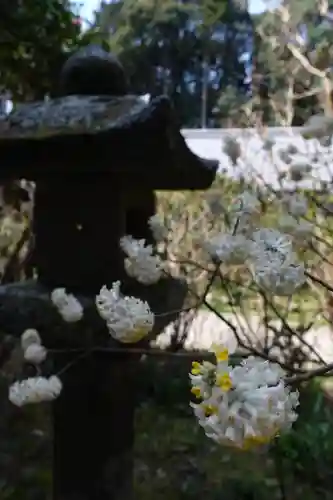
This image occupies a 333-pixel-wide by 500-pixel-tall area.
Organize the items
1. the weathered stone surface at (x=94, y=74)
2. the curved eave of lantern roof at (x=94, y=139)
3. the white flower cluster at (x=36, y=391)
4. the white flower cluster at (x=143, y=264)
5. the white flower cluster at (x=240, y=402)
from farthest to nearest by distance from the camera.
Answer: the weathered stone surface at (x=94, y=74) → the curved eave of lantern roof at (x=94, y=139) → the white flower cluster at (x=36, y=391) → the white flower cluster at (x=143, y=264) → the white flower cluster at (x=240, y=402)

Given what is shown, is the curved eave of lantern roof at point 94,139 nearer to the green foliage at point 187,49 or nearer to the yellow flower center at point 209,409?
the yellow flower center at point 209,409

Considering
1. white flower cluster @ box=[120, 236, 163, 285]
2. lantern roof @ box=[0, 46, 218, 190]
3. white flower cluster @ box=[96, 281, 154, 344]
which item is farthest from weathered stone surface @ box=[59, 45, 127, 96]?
white flower cluster @ box=[96, 281, 154, 344]

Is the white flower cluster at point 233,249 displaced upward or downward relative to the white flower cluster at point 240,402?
upward

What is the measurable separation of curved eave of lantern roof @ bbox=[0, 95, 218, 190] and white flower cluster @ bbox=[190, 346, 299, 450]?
0.99 meters

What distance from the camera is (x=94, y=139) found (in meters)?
1.49

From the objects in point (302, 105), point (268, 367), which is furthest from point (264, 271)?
point (302, 105)

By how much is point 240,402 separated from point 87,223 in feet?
3.73

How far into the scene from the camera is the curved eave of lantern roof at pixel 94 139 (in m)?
1.49

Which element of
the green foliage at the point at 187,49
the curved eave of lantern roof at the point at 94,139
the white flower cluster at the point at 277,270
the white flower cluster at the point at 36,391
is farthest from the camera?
the green foliage at the point at 187,49

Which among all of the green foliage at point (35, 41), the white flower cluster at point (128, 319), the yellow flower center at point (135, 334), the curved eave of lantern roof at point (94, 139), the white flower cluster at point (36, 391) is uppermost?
the green foliage at point (35, 41)

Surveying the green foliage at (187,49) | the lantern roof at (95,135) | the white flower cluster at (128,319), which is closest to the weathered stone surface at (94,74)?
the lantern roof at (95,135)

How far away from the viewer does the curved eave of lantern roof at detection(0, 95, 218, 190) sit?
1.49 m

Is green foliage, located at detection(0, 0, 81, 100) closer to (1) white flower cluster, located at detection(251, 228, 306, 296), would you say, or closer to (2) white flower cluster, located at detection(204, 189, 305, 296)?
(2) white flower cluster, located at detection(204, 189, 305, 296)

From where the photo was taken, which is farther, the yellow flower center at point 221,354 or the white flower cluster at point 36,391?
the white flower cluster at point 36,391
